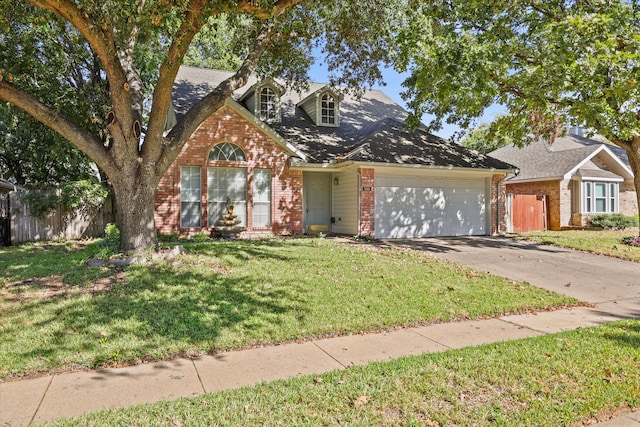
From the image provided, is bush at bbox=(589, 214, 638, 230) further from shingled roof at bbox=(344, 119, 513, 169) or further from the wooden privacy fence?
the wooden privacy fence

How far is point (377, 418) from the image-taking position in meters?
3.31

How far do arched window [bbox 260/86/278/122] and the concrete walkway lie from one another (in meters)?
11.6

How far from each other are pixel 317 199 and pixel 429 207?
4.37m

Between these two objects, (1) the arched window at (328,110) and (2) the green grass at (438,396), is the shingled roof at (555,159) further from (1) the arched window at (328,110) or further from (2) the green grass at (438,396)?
(2) the green grass at (438,396)

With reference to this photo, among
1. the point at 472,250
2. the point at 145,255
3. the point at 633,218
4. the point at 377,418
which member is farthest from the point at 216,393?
the point at 633,218

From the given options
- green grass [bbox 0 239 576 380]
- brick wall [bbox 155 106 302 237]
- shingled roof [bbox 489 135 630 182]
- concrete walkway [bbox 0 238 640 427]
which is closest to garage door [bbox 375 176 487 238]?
brick wall [bbox 155 106 302 237]

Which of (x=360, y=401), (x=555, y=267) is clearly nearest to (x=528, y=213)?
(x=555, y=267)

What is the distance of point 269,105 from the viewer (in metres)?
16.4

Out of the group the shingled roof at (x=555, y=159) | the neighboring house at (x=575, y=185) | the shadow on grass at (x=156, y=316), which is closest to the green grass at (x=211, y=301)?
the shadow on grass at (x=156, y=316)

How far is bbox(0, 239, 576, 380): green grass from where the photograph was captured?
4773 millimetres

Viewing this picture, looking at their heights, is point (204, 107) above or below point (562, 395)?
above

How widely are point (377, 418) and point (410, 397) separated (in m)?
0.46

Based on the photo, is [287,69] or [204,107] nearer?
[204,107]

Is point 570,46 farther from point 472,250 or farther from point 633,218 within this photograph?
point 633,218
